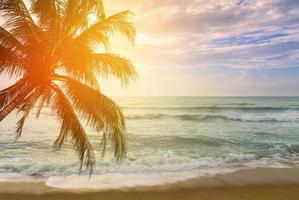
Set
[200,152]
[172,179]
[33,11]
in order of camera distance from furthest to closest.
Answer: [200,152]
[172,179]
[33,11]

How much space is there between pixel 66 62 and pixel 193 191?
5.77 m

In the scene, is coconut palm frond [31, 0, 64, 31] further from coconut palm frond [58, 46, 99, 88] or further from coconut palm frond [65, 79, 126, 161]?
coconut palm frond [65, 79, 126, 161]

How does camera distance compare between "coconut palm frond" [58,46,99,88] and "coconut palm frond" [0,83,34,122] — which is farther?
"coconut palm frond" [58,46,99,88]

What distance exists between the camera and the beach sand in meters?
9.65

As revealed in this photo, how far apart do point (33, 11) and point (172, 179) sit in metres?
7.36

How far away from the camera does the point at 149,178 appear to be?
11867mm

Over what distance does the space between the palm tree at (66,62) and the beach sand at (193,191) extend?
245 cm

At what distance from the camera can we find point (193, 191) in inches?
408

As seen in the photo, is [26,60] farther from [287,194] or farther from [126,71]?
[287,194]

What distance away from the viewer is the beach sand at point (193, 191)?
9648mm

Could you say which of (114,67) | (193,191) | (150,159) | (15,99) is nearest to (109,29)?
(114,67)

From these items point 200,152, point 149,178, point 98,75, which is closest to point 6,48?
point 98,75

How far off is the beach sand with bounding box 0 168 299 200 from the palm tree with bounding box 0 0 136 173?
8.03 feet

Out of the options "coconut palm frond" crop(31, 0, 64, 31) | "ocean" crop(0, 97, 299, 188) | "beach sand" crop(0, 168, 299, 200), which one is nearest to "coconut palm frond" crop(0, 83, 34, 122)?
"coconut palm frond" crop(31, 0, 64, 31)
